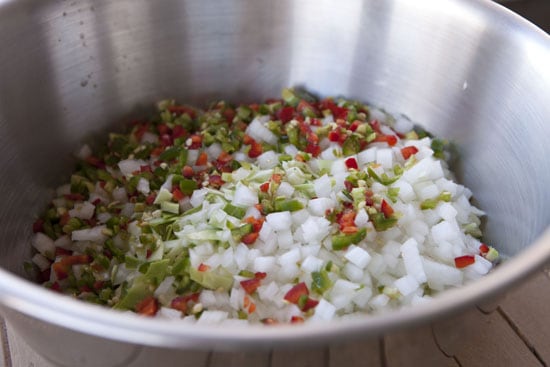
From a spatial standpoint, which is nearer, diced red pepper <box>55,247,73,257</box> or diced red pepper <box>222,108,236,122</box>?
diced red pepper <box>55,247,73,257</box>

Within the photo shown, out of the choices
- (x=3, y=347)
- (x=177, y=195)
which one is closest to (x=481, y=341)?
(x=177, y=195)

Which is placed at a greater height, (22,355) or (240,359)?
(240,359)

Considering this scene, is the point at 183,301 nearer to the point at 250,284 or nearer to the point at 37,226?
the point at 250,284

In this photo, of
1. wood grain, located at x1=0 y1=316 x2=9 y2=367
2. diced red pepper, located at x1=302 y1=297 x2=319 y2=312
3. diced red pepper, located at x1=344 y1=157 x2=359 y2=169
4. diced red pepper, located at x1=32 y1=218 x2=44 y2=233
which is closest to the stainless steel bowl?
diced red pepper, located at x1=32 y1=218 x2=44 y2=233

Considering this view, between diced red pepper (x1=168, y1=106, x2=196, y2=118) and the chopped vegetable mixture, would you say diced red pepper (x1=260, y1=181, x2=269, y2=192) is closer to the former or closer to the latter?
the chopped vegetable mixture

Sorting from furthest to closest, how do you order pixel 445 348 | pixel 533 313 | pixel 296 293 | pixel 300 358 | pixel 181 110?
pixel 181 110, pixel 533 313, pixel 296 293, pixel 445 348, pixel 300 358

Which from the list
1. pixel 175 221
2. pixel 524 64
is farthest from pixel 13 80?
pixel 524 64

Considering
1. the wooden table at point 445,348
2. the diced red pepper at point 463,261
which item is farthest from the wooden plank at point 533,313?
the diced red pepper at point 463,261
